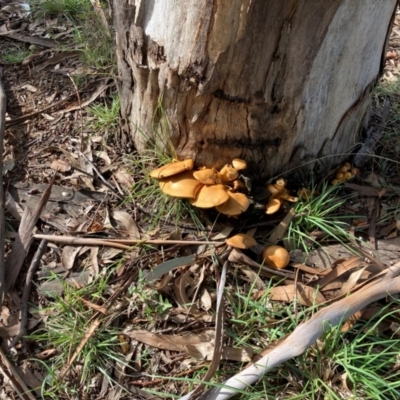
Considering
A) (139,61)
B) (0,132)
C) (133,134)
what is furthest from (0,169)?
(139,61)

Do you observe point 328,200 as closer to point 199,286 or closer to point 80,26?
point 199,286

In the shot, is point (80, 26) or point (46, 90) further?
point (80, 26)

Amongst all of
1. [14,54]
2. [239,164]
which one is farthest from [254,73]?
[14,54]

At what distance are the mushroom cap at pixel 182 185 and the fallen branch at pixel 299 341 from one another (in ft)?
2.73

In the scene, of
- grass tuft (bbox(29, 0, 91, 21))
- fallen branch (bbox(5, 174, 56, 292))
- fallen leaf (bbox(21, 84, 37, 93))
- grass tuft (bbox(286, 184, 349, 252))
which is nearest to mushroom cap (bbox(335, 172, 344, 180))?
grass tuft (bbox(286, 184, 349, 252))

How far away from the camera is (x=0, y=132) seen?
2994 mm

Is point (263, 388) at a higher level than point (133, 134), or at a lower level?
lower

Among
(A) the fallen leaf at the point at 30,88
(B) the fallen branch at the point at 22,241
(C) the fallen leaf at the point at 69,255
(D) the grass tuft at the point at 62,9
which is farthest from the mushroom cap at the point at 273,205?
(D) the grass tuft at the point at 62,9

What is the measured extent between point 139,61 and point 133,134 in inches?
22.3

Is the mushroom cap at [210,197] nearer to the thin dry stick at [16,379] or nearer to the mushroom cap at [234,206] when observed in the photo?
the mushroom cap at [234,206]

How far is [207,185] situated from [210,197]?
0.12m

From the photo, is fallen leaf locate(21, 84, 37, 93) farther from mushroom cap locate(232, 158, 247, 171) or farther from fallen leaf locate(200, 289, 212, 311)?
fallen leaf locate(200, 289, 212, 311)

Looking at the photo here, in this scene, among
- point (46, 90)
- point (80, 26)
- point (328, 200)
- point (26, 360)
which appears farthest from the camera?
point (80, 26)

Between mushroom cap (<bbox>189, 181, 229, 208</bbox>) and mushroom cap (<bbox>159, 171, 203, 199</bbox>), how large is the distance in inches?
1.3
